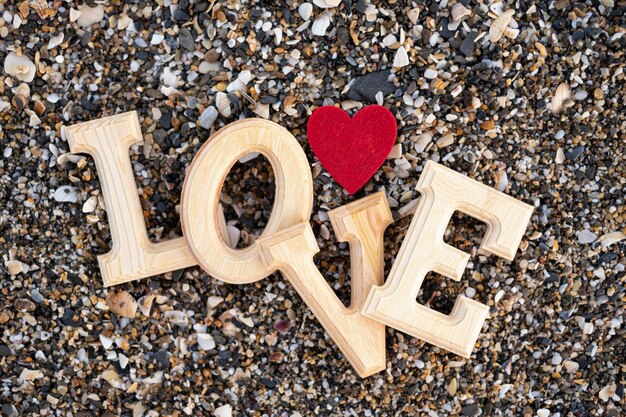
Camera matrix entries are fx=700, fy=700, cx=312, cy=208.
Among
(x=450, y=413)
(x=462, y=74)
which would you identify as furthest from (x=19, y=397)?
(x=462, y=74)

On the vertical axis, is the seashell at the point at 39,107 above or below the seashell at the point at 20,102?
below

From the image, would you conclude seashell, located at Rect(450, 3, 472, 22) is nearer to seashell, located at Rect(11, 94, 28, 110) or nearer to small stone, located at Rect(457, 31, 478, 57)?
small stone, located at Rect(457, 31, 478, 57)

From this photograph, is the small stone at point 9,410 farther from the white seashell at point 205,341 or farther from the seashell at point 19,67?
the seashell at point 19,67

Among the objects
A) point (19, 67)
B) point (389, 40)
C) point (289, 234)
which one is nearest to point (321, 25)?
point (389, 40)

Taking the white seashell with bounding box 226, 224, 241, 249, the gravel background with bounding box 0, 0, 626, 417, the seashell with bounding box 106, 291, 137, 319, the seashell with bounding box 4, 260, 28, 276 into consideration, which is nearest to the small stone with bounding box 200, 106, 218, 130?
the gravel background with bounding box 0, 0, 626, 417

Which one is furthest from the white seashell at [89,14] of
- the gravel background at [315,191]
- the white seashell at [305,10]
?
the white seashell at [305,10]

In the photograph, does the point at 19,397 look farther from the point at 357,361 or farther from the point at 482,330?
the point at 482,330

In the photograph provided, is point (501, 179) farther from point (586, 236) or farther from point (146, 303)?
point (146, 303)

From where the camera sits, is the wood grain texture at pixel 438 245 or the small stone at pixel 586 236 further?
the small stone at pixel 586 236
